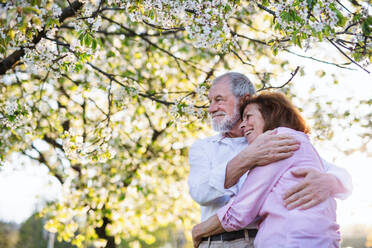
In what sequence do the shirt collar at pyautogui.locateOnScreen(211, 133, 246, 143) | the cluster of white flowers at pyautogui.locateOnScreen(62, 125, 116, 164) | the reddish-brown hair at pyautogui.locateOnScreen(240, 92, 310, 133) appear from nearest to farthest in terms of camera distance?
1. the reddish-brown hair at pyautogui.locateOnScreen(240, 92, 310, 133)
2. the shirt collar at pyautogui.locateOnScreen(211, 133, 246, 143)
3. the cluster of white flowers at pyautogui.locateOnScreen(62, 125, 116, 164)

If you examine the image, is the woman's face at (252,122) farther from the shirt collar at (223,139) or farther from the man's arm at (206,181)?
the shirt collar at (223,139)

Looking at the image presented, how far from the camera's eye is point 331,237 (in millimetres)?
1899

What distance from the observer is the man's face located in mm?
3330

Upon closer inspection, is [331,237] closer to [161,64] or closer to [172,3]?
[172,3]

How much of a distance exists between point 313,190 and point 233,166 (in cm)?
60

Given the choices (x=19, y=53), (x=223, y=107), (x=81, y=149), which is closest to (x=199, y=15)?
(x=223, y=107)

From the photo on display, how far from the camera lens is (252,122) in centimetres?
268

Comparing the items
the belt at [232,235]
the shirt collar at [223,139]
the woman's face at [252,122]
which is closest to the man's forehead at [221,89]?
the shirt collar at [223,139]

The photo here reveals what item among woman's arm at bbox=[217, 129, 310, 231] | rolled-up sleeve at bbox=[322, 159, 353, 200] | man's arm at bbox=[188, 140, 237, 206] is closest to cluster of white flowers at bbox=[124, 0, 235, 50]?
man's arm at bbox=[188, 140, 237, 206]

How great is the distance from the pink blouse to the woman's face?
0.34 m

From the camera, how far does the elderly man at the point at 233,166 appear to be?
6.79 feet

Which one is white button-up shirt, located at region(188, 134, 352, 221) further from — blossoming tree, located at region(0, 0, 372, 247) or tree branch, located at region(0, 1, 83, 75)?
tree branch, located at region(0, 1, 83, 75)

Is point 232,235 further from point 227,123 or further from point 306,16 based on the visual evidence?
point 306,16

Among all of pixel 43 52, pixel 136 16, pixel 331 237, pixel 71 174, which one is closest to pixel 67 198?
pixel 71 174
